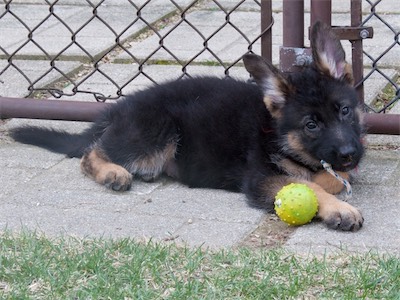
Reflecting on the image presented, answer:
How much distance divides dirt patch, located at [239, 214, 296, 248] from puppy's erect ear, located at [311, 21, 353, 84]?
743 millimetres

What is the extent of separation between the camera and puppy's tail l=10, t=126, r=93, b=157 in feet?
16.7

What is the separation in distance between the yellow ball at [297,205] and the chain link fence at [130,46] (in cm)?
117

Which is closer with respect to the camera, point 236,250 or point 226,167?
point 236,250

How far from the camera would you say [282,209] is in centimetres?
411

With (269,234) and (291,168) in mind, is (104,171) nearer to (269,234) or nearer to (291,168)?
(291,168)

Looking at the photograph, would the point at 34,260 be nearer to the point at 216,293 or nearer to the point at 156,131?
the point at 216,293

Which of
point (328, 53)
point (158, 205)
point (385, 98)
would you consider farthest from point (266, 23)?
point (158, 205)

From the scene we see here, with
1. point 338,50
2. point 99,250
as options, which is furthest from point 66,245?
point 338,50

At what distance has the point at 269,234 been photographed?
406 cm

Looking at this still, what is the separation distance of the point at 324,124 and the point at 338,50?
1.24ft

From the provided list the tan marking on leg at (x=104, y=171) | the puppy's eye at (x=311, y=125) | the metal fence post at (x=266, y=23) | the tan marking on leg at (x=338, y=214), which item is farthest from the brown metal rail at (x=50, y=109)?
the tan marking on leg at (x=338, y=214)

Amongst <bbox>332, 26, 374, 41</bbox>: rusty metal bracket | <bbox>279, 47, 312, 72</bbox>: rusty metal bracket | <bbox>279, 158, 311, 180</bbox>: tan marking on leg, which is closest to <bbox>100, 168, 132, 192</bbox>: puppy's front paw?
<bbox>279, 158, 311, 180</bbox>: tan marking on leg

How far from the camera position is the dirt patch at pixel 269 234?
393cm

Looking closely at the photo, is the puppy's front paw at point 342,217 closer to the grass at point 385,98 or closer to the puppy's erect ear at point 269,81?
the puppy's erect ear at point 269,81
